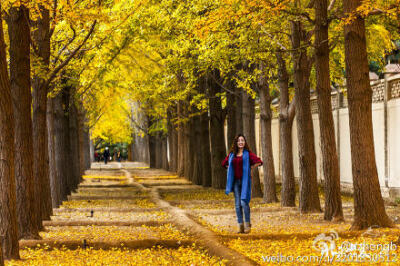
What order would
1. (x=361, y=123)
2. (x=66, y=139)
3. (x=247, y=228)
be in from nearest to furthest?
(x=361, y=123), (x=247, y=228), (x=66, y=139)

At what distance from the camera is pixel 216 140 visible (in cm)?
2889

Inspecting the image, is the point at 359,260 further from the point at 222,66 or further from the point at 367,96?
the point at 222,66

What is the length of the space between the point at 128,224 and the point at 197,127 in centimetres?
1709

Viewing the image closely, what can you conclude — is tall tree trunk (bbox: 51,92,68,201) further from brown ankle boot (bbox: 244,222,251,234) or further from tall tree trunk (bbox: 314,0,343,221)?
brown ankle boot (bbox: 244,222,251,234)

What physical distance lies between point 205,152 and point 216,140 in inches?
85.7

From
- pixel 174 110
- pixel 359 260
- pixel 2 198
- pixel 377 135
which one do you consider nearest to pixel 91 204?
pixel 377 135

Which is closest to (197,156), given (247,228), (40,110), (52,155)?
(52,155)

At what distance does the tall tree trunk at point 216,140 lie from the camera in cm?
2869

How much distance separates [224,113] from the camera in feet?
97.5

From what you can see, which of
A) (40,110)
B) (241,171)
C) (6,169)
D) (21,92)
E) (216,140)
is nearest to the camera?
(6,169)

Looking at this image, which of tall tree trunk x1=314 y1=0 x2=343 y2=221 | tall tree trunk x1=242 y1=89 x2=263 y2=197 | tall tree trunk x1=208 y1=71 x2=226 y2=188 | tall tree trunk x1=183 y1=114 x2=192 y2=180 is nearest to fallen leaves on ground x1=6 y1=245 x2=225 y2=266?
tall tree trunk x1=314 y1=0 x2=343 y2=221

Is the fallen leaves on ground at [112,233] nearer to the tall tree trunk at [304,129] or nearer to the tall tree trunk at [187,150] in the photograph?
the tall tree trunk at [304,129]

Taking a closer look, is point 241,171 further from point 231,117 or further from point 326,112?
point 231,117

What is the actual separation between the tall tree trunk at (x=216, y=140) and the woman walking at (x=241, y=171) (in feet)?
50.7
